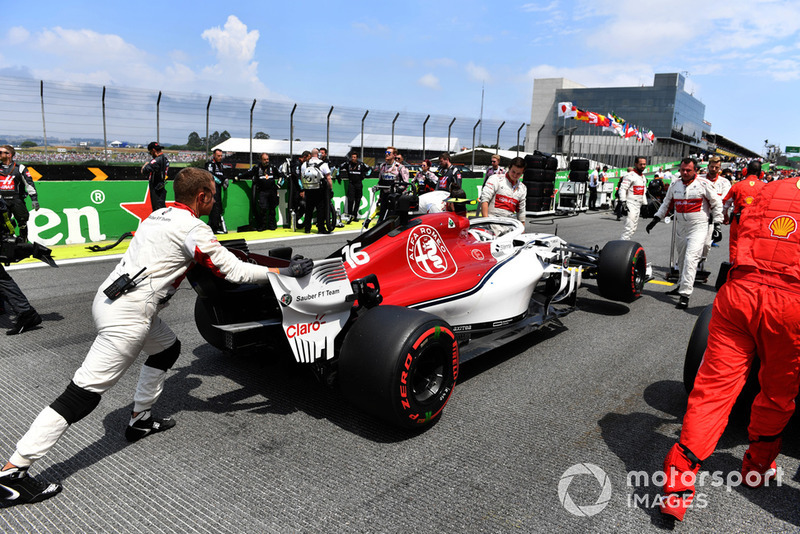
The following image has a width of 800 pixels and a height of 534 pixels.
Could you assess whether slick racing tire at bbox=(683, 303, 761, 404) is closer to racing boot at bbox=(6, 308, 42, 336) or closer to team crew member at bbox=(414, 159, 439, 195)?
racing boot at bbox=(6, 308, 42, 336)

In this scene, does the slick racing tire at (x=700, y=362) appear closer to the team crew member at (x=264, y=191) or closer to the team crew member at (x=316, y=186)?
the team crew member at (x=316, y=186)

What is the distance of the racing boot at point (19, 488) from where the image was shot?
2.50 meters

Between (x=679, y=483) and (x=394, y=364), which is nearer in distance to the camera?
(x=679, y=483)

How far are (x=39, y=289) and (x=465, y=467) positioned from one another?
6286mm

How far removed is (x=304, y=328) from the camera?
3.29 metres

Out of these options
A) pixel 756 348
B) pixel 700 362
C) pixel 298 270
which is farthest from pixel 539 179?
pixel 298 270

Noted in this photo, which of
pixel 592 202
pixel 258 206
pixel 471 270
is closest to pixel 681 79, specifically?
pixel 592 202

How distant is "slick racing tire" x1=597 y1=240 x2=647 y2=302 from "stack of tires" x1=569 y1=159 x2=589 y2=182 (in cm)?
1415

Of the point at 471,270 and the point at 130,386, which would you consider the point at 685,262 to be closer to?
the point at 471,270

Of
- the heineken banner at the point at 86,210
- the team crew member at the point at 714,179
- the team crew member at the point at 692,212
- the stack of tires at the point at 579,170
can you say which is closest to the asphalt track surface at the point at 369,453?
the team crew member at the point at 692,212

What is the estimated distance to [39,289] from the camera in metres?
6.70

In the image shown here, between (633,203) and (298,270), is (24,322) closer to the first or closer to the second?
(298,270)

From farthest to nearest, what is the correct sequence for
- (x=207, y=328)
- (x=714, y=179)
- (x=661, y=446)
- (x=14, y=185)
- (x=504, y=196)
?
(x=714, y=179) → (x=14, y=185) → (x=504, y=196) → (x=207, y=328) → (x=661, y=446)

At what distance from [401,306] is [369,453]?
994mm
